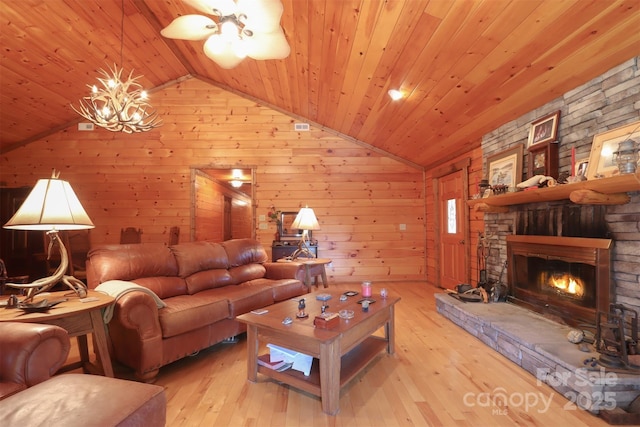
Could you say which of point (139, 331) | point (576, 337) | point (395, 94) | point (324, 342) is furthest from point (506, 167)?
point (139, 331)

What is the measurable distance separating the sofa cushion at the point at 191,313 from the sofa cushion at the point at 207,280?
0.28m

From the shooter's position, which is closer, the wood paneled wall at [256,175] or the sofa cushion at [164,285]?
the sofa cushion at [164,285]

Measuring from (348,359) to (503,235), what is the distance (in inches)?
101

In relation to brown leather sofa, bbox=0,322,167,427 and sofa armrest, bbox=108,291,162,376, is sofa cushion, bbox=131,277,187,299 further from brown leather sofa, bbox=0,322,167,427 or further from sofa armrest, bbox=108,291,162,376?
brown leather sofa, bbox=0,322,167,427

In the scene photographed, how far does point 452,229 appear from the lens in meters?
4.98

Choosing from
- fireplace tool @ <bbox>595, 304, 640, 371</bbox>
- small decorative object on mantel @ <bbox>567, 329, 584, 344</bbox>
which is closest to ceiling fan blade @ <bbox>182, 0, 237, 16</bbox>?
fireplace tool @ <bbox>595, 304, 640, 371</bbox>

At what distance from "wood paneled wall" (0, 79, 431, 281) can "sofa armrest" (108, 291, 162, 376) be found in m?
3.53

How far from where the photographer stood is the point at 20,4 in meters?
3.12

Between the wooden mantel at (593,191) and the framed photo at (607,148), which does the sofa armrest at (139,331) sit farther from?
the framed photo at (607,148)

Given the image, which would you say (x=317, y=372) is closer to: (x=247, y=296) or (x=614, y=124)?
(x=247, y=296)

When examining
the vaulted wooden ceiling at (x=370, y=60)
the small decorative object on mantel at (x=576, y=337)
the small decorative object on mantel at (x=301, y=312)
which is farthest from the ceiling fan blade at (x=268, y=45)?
the small decorative object on mantel at (x=576, y=337)

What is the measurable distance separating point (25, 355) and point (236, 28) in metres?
2.15

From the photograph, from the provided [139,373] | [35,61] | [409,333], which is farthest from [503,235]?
[35,61]

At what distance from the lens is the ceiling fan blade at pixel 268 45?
2.17m
